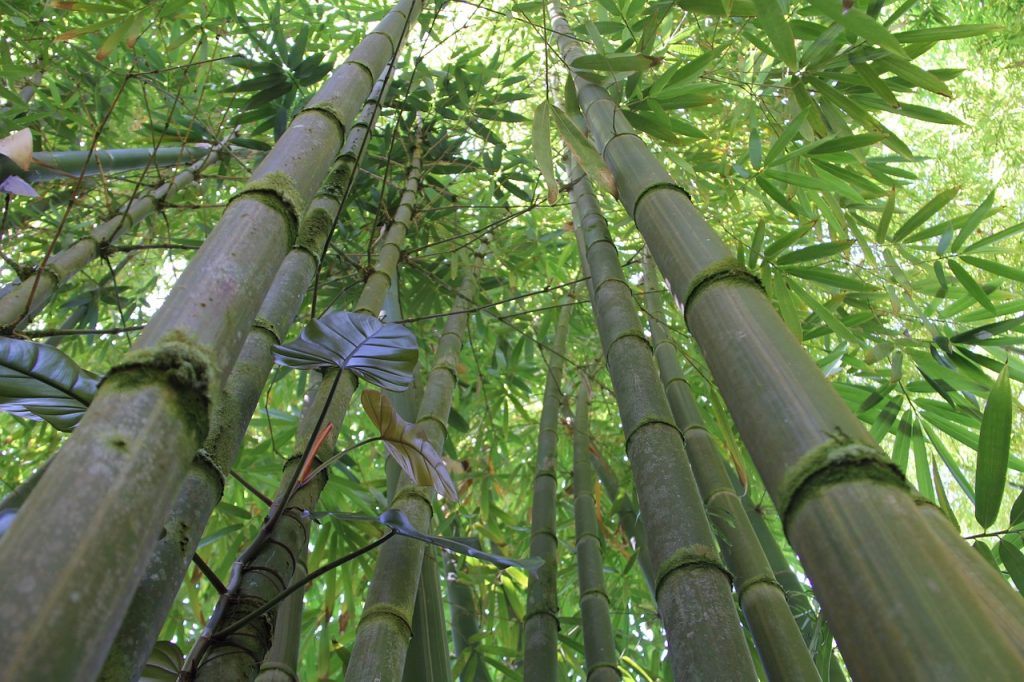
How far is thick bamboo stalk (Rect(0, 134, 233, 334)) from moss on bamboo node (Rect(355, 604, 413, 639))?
68 cm

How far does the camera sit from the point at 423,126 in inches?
102

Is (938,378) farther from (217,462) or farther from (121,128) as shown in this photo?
(121,128)

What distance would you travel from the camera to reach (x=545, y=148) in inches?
50.9

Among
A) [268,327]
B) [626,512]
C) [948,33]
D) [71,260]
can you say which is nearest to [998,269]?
[948,33]

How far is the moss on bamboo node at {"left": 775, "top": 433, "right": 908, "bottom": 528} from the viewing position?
57 cm

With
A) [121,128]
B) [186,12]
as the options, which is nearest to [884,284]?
[186,12]

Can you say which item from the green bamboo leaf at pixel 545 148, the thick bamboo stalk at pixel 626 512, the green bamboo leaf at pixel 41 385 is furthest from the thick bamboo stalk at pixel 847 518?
the thick bamboo stalk at pixel 626 512

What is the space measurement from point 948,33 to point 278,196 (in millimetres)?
1263

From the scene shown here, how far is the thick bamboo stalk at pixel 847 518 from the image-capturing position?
47cm

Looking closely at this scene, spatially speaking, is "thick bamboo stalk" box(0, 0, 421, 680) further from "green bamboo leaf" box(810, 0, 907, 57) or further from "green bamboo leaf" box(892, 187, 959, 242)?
"green bamboo leaf" box(892, 187, 959, 242)

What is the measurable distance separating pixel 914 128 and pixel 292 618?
4.45 meters

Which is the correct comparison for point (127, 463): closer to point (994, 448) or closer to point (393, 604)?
point (393, 604)

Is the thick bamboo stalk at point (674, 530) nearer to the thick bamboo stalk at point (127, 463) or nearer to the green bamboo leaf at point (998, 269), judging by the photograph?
the thick bamboo stalk at point (127, 463)

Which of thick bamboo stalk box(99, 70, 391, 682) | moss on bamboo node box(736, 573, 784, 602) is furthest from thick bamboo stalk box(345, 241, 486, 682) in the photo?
moss on bamboo node box(736, 573, 784, 602)
